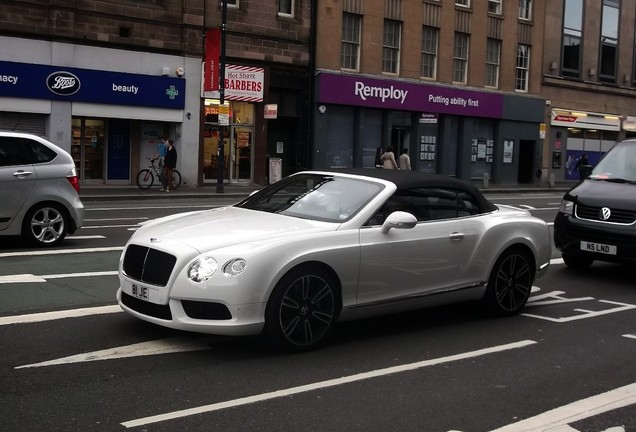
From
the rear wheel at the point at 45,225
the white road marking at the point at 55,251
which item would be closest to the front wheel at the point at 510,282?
the white road marking at the point at 55,251

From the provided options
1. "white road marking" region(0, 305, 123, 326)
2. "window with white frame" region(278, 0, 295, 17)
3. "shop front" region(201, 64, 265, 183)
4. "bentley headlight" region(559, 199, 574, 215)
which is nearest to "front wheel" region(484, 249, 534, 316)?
"bentley headlight" region(559, 199, 574, 215)

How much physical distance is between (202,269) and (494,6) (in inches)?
1420

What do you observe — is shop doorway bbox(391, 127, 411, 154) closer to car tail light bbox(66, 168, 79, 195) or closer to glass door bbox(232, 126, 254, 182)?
glass door bbox(232, 126, 254, 182)

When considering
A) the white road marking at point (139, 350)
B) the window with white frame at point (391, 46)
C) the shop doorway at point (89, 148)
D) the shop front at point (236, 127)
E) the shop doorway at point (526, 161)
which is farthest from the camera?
the shop doorway at point (526, 161)

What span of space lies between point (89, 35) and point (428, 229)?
71.1 ft

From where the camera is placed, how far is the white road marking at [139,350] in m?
5.77

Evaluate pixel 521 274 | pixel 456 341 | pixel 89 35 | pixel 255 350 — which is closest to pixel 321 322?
pixel 255 350

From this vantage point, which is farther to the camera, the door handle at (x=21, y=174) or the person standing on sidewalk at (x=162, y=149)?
the person standing on sidewalk at (x=162, y=149)

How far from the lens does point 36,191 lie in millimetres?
11188

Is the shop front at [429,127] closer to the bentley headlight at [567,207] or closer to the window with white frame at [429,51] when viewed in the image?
Result: the window with white frame at [429,51]

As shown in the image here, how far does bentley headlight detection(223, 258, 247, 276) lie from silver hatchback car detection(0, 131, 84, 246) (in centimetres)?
634

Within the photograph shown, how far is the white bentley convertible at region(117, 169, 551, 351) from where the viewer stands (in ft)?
19.2

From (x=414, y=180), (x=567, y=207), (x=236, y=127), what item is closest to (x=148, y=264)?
(x=414, y=180)

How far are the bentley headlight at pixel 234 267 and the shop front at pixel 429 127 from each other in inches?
1033
